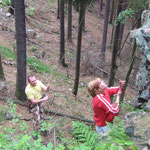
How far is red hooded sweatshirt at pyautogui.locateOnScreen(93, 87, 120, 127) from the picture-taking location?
353cm

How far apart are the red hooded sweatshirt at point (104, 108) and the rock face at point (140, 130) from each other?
2.25ft

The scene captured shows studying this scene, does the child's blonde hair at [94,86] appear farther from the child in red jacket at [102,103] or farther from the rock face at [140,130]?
the rock face at [140,130]

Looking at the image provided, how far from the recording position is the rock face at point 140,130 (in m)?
2.23

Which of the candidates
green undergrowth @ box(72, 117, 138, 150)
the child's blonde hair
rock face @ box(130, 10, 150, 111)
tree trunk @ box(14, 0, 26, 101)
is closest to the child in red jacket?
the child's blonde hair

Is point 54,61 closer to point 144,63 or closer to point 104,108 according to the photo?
point 144,63

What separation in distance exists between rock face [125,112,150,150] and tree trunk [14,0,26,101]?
4.69 m

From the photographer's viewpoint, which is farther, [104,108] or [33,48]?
[33,48]

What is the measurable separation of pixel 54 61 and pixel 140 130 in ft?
40.8

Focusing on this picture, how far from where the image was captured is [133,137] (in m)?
2.47

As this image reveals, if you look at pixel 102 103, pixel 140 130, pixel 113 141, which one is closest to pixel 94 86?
pixel 102 103

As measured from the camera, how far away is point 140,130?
8.05ft

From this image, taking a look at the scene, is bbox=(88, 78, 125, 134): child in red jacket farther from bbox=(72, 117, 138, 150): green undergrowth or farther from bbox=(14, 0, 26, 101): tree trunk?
bbox=(14, 0, 26, 101): tree trunk

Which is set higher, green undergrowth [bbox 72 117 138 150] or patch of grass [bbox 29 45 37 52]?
green undergrowth [bbox 72 117 138 150]

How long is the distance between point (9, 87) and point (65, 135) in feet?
12.1
